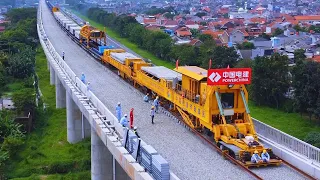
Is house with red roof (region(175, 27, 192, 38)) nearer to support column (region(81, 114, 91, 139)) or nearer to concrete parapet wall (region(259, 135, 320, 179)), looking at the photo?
support column (region(81, 114, 91, 139))

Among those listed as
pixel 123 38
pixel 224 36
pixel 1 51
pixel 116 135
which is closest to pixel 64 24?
pixel 1 51

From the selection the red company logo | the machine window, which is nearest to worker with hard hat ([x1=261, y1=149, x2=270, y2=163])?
the machine window

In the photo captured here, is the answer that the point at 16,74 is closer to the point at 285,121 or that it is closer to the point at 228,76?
the point at 285,121

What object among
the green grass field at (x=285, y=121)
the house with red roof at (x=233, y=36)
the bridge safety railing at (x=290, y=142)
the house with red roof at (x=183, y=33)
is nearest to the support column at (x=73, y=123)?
the green grass field at (x=285, y=121)

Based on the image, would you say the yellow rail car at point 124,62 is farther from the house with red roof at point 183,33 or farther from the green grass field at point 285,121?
the house with red roof at point 183,33

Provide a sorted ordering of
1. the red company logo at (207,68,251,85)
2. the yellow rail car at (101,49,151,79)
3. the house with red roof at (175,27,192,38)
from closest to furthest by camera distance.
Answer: the red company logo at (207,68,251,85) → the yellow rail car at (101,49,151,79) → the house with red roof at (175,27,192,38)
